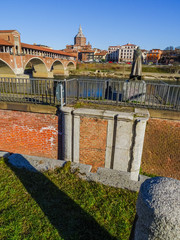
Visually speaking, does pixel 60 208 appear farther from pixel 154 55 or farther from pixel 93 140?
pixel 154 55

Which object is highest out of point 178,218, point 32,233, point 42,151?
point 178,218

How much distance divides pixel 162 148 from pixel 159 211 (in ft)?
18.9

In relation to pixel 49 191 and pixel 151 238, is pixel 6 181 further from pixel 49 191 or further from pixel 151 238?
pixel 151 238

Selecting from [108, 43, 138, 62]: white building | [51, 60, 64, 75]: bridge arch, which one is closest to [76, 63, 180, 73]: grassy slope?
[51, 60, 64, 75]: bridge arch

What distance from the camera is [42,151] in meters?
6.93

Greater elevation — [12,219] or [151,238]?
[151,238]

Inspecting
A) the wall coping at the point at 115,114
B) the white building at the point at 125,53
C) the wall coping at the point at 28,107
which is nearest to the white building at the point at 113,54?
the white building at the point at 125,53

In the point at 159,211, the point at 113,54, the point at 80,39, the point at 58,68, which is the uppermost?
the point at 80,39

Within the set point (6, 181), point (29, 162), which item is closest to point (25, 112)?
point (29, 162)

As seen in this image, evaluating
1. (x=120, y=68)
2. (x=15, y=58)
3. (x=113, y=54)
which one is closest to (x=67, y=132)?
(x=15, y=58)

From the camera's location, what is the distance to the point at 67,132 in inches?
237

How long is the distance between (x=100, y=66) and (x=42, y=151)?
71181mm

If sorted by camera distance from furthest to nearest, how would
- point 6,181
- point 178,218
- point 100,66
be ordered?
point 100,66 → point 6,181 → point 178,218

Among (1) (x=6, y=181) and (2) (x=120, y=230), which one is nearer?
(2) (x=120, y=230)
